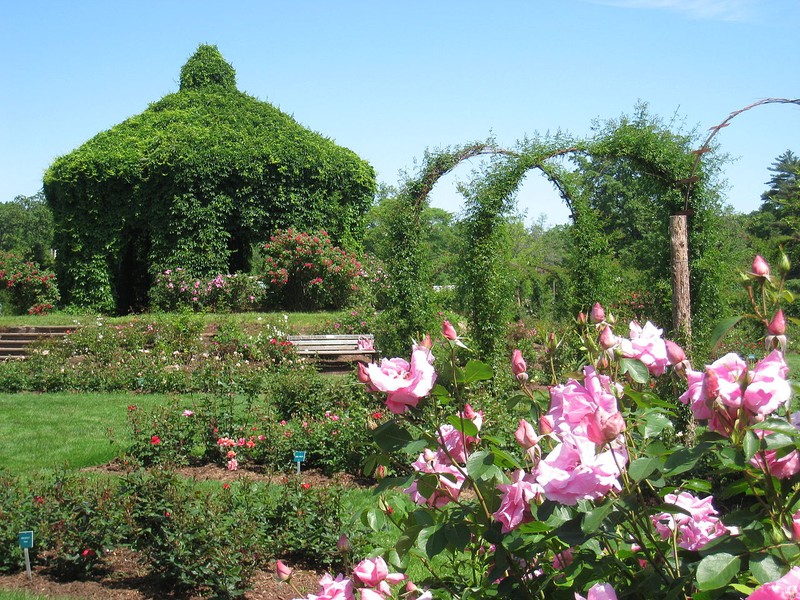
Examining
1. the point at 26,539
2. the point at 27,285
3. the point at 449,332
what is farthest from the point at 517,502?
the point at 27,285

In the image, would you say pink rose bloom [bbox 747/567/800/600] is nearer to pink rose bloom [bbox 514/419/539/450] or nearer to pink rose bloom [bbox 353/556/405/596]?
pink rose bloom [bbox 514/419/539/450]

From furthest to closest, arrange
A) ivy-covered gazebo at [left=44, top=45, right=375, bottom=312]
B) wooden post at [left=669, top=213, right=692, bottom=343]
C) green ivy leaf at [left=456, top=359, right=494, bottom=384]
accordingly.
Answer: ivy-covered gazebo at [left=44, top=45, right=375, bottom=312] → wooden post at [left=669, top=213, right=692, bottom=343] → green ivy leaf at [left=456, top=359, right=494, bottom=384]

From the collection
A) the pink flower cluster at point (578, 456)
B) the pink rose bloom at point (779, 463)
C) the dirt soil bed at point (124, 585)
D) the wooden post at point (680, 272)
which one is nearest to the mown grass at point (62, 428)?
the dirt soil bed at point (124, 585)

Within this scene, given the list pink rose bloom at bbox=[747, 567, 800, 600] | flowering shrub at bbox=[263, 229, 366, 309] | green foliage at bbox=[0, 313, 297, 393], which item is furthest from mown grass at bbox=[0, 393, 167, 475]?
flowering shrub at bbox=[263, 229, 366, 309]

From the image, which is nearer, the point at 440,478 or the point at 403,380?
the point at 403,380

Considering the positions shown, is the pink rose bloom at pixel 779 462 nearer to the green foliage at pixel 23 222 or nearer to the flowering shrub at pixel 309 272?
the flowering shrub at pixel 309 272

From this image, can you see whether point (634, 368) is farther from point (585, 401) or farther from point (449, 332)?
point (449, 332)

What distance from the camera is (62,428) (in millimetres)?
8078

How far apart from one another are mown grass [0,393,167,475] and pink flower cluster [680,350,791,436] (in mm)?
5207

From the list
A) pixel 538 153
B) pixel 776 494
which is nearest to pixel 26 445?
pixel 538 153

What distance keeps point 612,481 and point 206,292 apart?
16342 millimetres

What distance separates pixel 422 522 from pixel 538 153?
6.85 metres

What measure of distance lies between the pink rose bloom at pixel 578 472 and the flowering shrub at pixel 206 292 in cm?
1603

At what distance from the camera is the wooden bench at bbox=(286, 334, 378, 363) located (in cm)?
1245
